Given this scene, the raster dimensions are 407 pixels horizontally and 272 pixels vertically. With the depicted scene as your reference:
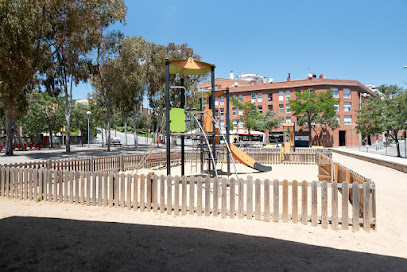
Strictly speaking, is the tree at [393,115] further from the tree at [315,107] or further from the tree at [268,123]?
the tree at [268,123]

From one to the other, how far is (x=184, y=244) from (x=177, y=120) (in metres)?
6.73

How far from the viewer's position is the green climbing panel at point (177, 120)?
11055 mm

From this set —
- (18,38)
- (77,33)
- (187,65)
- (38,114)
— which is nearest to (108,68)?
(77,33)

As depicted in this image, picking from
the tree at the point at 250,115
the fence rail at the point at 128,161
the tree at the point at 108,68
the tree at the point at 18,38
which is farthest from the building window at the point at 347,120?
the tree at the point at 18,38

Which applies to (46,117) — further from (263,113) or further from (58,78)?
(263,113)

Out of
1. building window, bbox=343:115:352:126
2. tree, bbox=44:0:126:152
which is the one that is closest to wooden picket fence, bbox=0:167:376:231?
tree, bbox=44:0:126:152

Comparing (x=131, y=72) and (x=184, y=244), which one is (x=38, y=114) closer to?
(x=131, y=72)

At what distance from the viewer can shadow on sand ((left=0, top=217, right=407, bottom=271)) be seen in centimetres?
409

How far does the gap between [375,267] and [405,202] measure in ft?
17.9

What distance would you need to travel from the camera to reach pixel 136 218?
21.8 feet

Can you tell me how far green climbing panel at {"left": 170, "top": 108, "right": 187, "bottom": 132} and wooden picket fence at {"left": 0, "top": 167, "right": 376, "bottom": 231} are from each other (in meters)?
3.89

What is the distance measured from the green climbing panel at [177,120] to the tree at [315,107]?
41.2 metres

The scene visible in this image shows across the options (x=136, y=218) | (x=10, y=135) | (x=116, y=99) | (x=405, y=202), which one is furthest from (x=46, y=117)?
(x=405, y=202)

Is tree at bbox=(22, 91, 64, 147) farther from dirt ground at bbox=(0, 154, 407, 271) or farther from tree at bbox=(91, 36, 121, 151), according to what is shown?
dirt ground at bbox=(0, 154, 407, 271)
